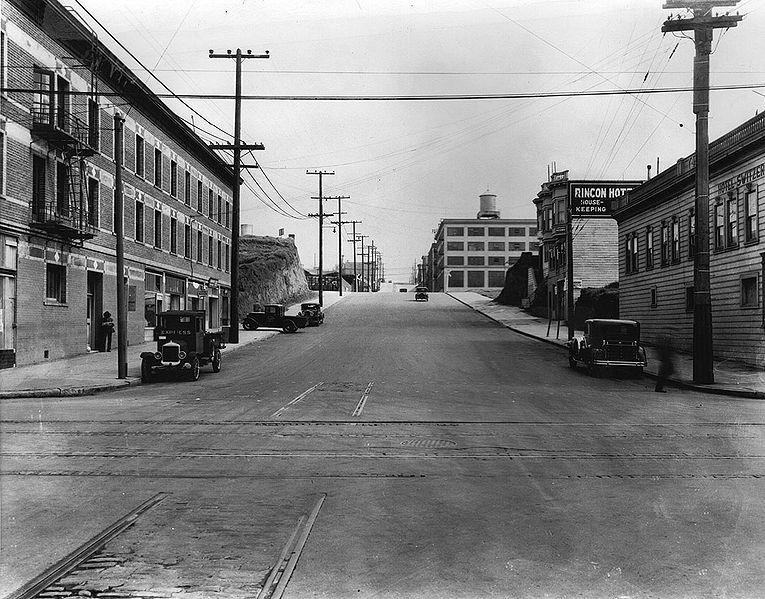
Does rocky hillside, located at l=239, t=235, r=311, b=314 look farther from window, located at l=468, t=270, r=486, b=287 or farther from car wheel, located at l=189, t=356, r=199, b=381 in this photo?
window, located at l=468, t=270, r=486, b=287

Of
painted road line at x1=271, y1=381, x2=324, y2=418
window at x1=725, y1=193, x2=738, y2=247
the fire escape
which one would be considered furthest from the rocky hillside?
painted road line at x1=271, y1=381, x2=324, y2=418

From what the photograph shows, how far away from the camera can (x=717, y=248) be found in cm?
2870

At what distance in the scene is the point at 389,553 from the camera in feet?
19.2

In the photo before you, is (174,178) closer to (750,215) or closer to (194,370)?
(194,370)

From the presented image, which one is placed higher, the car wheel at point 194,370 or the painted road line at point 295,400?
the car wheel at point 194,370

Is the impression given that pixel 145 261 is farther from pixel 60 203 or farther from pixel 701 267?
pixel 701 267

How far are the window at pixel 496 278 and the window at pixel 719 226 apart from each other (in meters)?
107

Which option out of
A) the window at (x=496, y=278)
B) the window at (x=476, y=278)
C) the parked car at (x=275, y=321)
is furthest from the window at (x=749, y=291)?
the window at (x=476, y=278)

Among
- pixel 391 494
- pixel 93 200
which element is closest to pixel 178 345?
pixel 93 200

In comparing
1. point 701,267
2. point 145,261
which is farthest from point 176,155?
point 701,267

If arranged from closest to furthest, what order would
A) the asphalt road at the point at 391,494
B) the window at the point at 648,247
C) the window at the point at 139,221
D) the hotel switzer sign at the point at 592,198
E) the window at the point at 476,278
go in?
the asphalt road at the point at 391,494 → the window at the point at 139,221 → the window at the point at 648,247 → the hotel switzer sign at the point at 592,198 → the window at the point at 476,278

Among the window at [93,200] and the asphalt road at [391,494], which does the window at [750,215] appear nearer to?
the asphalt road at [391,494]

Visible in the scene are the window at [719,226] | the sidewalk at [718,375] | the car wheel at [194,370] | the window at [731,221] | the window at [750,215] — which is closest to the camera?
the sidewalk at [718,375]

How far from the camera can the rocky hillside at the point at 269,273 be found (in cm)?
6819
